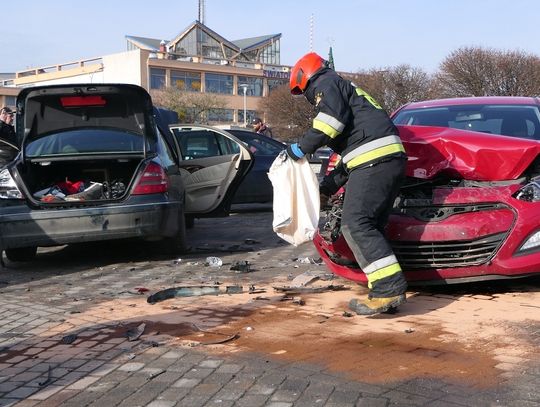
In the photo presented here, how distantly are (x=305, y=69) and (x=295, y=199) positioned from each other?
990 mm

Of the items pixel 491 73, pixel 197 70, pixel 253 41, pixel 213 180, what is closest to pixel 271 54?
pixel 253 41

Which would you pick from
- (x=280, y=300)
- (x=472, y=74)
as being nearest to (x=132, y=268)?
(x=280, y=300)

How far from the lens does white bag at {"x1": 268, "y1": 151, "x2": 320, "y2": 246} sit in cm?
512

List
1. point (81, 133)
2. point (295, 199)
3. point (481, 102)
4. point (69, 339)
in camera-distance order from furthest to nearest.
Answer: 1. point (81, 133)
2. point (481, 102)
3. point (295, 199)
4. point (69, 339)

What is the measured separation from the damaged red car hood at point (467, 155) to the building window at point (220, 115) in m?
56.7

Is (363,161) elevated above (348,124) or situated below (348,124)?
below

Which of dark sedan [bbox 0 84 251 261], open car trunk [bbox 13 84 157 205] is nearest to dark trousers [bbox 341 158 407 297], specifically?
dark sedan [bbox 0 84 251 261]

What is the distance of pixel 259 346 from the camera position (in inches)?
159

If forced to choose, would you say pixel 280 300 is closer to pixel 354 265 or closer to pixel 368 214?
pixel 354 265

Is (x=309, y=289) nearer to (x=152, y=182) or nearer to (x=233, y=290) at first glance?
(x=233, y=290)

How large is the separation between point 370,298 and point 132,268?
3.13 m

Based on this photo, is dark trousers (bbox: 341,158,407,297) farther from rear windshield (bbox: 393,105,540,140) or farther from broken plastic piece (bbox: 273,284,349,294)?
rear windshield (bbox: 393,105,540,140)

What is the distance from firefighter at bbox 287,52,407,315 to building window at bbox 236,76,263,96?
236 feet

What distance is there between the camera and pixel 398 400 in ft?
10.4
